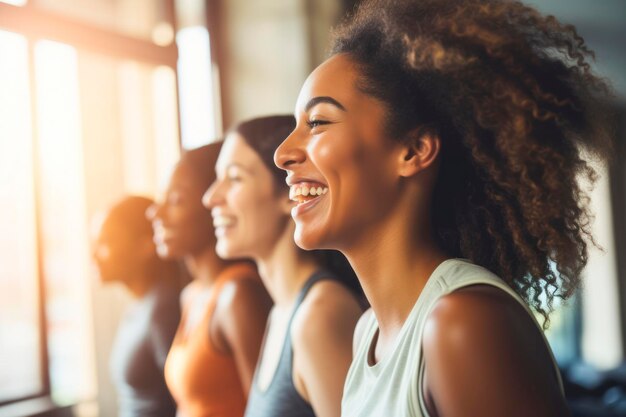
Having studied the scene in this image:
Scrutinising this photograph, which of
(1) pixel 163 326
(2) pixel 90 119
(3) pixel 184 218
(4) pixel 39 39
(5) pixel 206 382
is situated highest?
(4) pixel 39 39

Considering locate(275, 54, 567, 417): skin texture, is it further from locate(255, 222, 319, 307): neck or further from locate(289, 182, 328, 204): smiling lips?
locate(255, 222, 319, 307): neck

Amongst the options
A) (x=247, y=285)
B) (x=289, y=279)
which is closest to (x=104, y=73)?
(x=247, y=285)

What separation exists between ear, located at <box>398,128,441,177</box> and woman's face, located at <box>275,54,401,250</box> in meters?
0.01

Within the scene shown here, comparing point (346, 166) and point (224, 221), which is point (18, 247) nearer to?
point (224, 221)

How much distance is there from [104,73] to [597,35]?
332 cm

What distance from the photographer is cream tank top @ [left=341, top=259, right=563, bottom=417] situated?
83 cm

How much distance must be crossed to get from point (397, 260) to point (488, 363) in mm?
283

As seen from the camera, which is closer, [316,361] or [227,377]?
[316,361]

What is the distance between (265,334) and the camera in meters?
1.64

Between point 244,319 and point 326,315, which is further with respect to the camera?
point 244,319

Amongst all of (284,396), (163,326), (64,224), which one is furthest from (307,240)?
(64,224)

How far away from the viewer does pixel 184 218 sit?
1.97 meters

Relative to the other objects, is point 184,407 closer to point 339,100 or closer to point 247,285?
point 247,285

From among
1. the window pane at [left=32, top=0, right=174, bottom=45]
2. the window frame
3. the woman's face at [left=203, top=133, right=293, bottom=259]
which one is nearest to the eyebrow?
the woman's face at [left=203, top=133, right=293, bottom=259]
